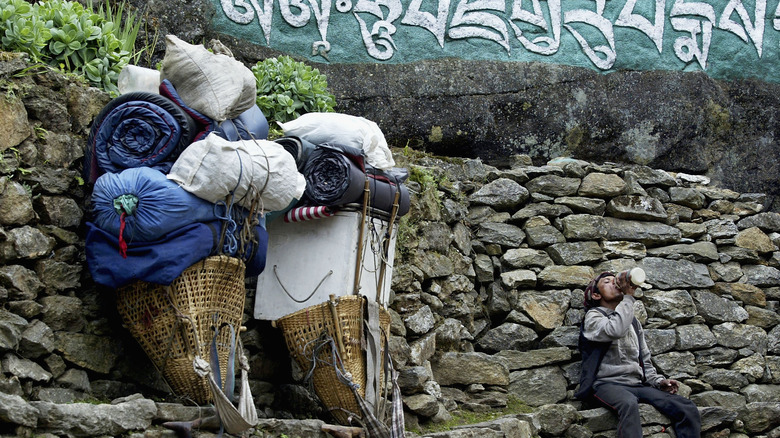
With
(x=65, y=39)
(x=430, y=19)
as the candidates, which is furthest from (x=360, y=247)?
(x=430, y=19)

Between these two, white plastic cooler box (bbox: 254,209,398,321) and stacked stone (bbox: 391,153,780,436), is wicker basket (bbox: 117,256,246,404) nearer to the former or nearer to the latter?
white plastic cooler box (bbox: 254,209,398,321)

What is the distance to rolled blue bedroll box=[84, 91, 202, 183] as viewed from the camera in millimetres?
4828

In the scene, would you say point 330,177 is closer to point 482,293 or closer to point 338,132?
point 338,132

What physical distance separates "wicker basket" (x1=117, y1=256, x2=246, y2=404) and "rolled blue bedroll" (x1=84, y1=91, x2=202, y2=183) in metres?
0.58

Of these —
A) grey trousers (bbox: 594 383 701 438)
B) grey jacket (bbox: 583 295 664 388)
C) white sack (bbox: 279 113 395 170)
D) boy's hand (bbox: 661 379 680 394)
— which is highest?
white sack (bbox: 279 113 395 170)

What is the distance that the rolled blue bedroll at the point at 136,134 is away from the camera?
15.8 feet

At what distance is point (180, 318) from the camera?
4.70 m

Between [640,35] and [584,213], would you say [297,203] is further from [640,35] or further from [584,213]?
[640,35]

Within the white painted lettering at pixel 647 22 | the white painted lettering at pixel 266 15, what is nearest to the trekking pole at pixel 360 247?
the white painted lettering at pixel 266 15

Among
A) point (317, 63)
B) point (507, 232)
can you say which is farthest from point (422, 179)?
point (317, 63)

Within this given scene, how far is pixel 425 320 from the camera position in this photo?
6.82 metres

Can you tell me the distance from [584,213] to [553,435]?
2226 millimetres

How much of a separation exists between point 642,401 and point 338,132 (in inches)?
125

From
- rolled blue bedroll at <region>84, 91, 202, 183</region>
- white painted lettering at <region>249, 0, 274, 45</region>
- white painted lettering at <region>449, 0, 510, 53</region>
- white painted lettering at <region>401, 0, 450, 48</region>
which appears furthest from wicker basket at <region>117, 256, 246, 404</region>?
white painted lettering at <region>449, 0, 510, 53</region>
